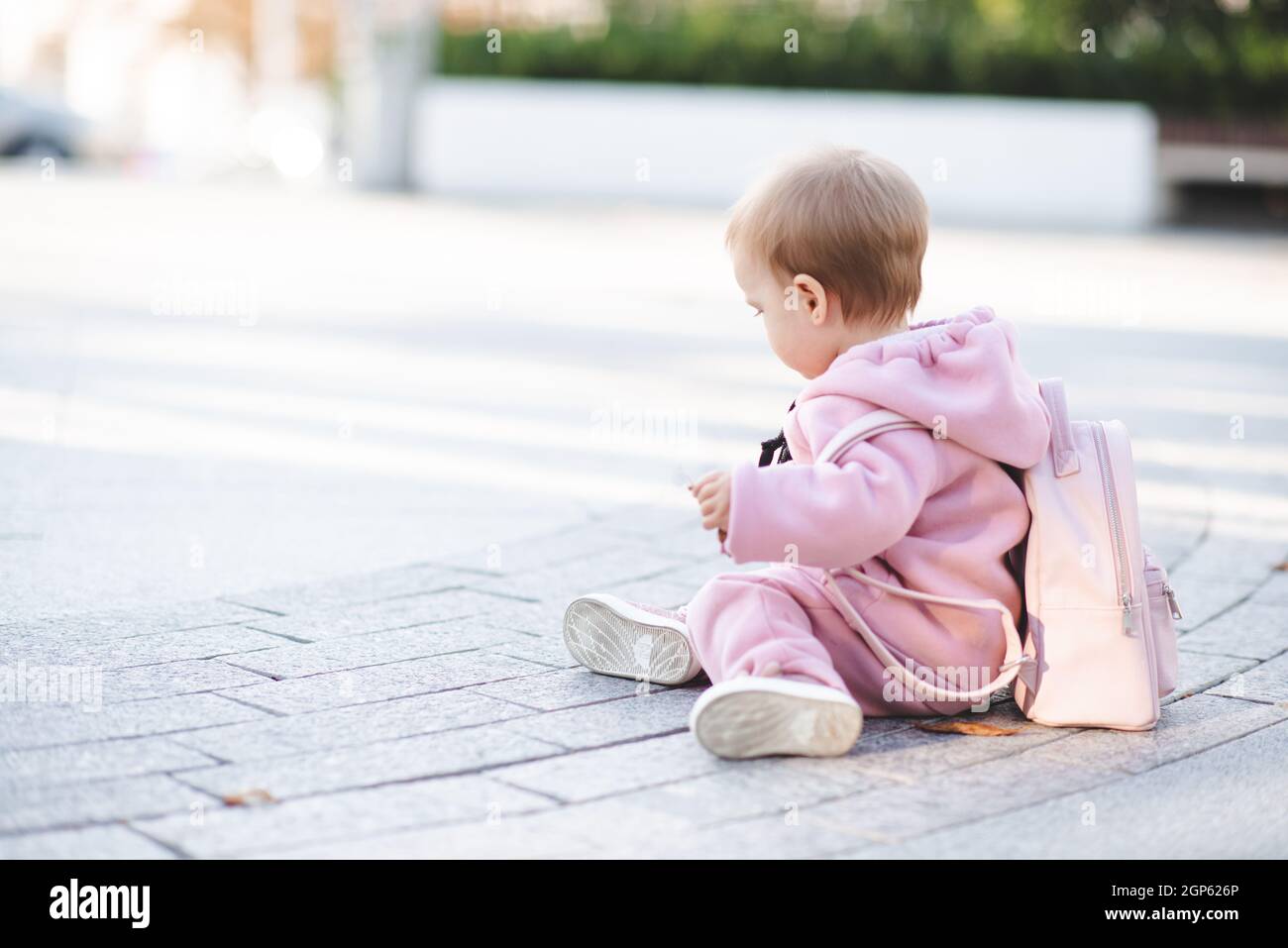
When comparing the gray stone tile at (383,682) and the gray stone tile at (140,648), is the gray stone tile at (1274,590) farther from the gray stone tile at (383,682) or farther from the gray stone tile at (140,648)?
the gray stone tile at (140,648)

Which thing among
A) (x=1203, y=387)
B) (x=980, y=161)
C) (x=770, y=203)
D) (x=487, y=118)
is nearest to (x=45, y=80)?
(x=487, y=118)

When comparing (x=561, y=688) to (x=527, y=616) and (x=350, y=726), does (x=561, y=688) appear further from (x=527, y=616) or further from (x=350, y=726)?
(x=527, y=616)

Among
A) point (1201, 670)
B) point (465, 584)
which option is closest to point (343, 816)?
point (465, 584)

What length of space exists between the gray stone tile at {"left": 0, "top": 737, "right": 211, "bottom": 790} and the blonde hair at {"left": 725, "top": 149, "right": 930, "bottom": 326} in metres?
1.36

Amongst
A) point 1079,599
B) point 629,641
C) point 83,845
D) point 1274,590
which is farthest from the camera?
point 1274,590

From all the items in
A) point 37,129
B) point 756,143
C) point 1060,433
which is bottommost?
point 1060,433

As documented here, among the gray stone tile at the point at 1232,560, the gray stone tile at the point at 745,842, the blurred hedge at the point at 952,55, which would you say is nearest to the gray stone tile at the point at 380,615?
the gray stone tile at the point at 745,842

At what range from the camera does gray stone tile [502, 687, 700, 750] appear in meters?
2.89

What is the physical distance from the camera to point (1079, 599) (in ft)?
9.72

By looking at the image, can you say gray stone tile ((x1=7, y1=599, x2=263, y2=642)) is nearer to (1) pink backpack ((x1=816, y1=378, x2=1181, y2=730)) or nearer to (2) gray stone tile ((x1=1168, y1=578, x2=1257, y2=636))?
(1) pink backpack ((x1=816, y1=378, x2=1181, y2=730))

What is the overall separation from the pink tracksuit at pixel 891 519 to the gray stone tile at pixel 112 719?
2.95ft

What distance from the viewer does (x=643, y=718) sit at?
119 inches

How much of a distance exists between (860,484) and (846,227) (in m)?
0.49
